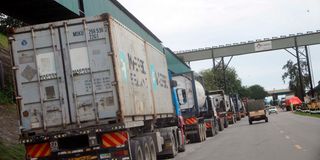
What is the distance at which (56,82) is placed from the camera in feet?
43.1

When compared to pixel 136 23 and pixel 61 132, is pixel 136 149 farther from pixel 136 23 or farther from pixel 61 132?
pixel 136 23

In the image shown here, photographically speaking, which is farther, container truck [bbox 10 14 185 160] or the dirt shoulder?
the dirt shoulder

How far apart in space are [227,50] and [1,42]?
36428 mm

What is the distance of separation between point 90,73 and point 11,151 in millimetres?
7904

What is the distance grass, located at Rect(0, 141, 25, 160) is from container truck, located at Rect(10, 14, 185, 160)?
215 inches

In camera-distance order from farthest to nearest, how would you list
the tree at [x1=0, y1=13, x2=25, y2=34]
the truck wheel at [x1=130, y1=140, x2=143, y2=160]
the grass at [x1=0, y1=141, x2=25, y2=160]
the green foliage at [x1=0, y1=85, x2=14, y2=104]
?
the tree at [x1=0, y1=13, x2=25, y2=34], the green foliage at [x1=0, y1=85, x2=14, y2=104], the grass at [x1=0, y1=141, x2=25, y2=160], the truck wheel at [x1=130, y1=140, x2=143, y2=160]

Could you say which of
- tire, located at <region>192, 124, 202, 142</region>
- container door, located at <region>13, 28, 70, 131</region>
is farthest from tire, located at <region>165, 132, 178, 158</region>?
tire, located at <region>192, 124, 202, 142</region>

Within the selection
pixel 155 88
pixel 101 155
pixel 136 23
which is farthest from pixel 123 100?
pixel 136 23

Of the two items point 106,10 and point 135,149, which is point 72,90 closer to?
point 135,149

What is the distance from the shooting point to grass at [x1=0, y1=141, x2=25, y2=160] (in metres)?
18.5

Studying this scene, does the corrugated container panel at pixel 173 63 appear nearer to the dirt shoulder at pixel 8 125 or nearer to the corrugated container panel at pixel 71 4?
the dirt shoulder at pixel 8 125

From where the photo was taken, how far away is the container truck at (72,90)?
42.4 feet

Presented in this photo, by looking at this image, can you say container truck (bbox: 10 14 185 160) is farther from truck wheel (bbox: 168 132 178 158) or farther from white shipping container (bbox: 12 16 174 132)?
truck wheel (bbox: 168 132 178 158)

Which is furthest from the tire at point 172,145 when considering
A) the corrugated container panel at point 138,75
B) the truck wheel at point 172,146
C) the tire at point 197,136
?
the tire at point 197,136
